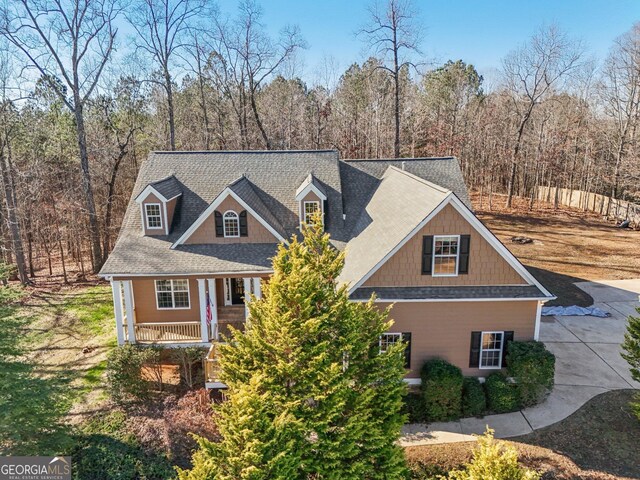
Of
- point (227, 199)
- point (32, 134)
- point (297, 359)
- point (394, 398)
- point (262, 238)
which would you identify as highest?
point (32, 134)

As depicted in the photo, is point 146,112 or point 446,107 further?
point 446,107

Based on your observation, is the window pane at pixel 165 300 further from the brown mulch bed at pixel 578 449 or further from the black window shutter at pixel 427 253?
the brown mulch bed at pixel 578 449

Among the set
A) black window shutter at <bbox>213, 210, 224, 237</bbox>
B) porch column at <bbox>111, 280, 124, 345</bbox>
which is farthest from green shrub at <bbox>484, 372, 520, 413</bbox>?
porch column at <bbox>111, 280, 124, 345</bbox>

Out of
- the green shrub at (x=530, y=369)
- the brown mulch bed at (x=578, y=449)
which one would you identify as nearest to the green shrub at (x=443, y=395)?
the brown mulch bed at (x=578, y=449)

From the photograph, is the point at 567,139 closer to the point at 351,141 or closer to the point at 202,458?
the point at 351,141

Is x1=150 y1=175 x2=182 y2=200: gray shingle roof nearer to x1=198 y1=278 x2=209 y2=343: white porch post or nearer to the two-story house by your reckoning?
the two-story house

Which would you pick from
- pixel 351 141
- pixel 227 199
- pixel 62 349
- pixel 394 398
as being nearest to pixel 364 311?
pixel 394 398
